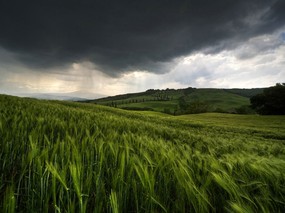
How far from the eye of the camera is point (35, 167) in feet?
4.58

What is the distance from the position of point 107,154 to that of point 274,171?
1366 millimetres

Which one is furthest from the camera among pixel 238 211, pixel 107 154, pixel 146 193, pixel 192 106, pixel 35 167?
pixel 192 106

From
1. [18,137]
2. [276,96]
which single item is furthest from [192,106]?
[18,137]

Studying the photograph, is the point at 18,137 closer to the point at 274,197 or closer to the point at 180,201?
the point at 180,201

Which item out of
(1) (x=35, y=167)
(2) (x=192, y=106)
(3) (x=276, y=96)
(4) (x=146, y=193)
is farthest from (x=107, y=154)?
(2) (x=192, y=106)

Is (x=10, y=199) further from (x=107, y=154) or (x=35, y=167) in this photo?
(x=107, y=154)

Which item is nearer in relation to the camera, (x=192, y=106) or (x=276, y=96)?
(x=276, y=96)

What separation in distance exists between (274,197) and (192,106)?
4662 inches

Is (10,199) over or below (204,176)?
over

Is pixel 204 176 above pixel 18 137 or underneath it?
underneath

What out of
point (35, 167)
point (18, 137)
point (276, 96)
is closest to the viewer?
point (35, 167)

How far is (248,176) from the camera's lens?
153 cm

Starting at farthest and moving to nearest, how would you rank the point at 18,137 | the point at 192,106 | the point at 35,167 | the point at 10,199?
the point at 192,106 < the point at 18,137 < the point at 35,167 < the point at 10,199

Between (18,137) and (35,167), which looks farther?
(18,137)
